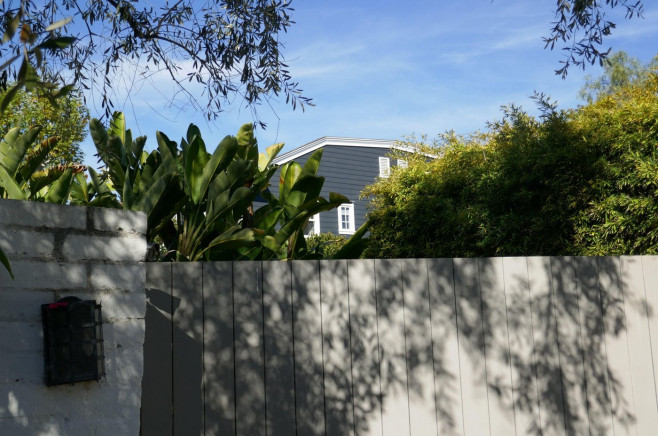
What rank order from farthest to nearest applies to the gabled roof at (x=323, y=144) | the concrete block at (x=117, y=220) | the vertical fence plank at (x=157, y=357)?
1. the gabled roof at (x=323, y=144)
2. the vertical fence plank at (x=157, y=357)
3. the concrete block at (x=117, y=220)

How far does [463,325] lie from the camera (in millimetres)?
5051

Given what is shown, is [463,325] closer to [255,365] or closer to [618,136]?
[255,365]

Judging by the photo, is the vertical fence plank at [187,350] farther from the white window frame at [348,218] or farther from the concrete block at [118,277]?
the white window frame at [348,218]

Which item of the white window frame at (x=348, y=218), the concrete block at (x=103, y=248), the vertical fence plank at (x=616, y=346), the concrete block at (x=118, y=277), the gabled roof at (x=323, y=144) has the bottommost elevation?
the vertical fence plank at (x=616, y=346)

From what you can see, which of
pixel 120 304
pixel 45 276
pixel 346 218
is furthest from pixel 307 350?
pixel 346 218

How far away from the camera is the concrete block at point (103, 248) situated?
142 inches

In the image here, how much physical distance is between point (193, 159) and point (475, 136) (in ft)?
29.6

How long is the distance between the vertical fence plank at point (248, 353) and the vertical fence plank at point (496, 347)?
173cm

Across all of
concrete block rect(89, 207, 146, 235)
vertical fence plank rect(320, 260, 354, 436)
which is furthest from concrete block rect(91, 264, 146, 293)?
vertical fence plank rect(320, 260, 354, 436)

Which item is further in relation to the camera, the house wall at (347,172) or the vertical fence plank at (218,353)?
the house wall at (347,172)

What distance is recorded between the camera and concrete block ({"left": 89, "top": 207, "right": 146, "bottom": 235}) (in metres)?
3.71

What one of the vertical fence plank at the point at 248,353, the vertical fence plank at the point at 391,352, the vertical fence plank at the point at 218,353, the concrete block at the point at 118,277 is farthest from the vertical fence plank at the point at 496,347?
the concrete block at the point at 118,277

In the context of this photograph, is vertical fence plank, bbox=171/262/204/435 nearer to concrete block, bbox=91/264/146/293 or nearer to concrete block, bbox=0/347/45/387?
concrete block, bbox=91/264/146/293

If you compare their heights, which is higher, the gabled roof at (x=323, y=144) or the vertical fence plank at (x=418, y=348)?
the gabled roof at (x=323, y=144)
